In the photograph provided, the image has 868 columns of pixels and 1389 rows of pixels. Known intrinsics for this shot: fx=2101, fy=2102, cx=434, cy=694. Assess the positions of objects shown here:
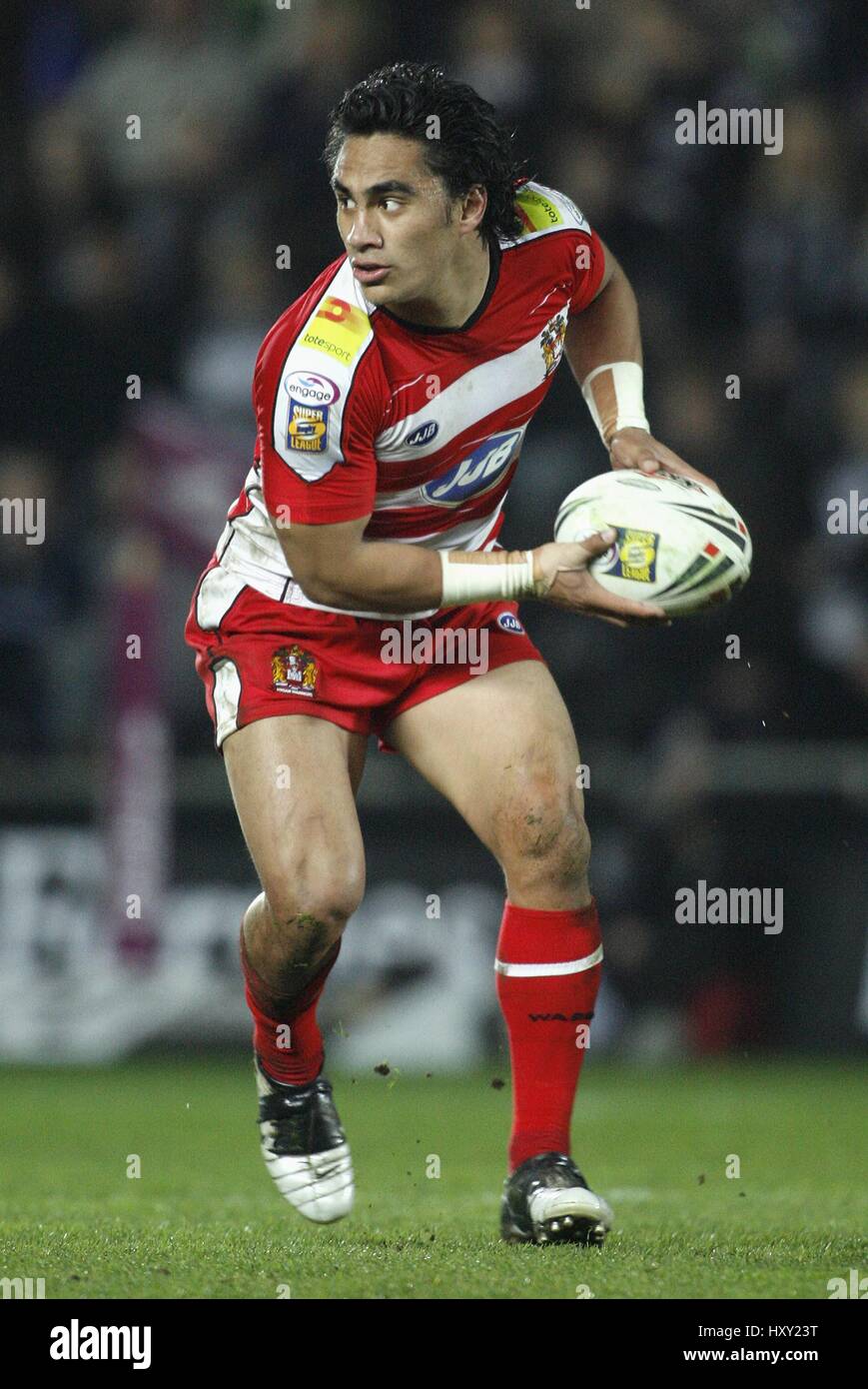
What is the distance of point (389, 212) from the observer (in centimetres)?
448

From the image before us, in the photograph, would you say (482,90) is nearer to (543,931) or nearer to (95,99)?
(95,99)

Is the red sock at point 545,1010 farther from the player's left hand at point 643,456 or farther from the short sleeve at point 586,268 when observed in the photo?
the short sleeve at point 586,268

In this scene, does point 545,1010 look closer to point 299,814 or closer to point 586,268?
point 299,814

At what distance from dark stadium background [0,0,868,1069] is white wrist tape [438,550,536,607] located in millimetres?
5092

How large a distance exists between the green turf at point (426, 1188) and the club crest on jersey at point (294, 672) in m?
1.28

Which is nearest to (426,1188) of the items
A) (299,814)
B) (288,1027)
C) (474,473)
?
(288,1027)

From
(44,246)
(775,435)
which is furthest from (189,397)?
(775,435)

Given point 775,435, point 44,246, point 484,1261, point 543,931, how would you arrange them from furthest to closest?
point 44,246
point 775,435
point 543,931
point 484,1261

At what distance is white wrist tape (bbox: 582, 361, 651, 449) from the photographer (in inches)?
206

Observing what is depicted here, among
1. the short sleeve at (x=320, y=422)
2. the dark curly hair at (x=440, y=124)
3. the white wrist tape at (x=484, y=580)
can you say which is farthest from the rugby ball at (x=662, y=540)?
the dark curly hair at (x=440, y=124)

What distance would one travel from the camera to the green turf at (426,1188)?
4.20 m

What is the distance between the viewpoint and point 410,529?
5012 mm

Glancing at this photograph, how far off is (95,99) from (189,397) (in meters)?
2.36
